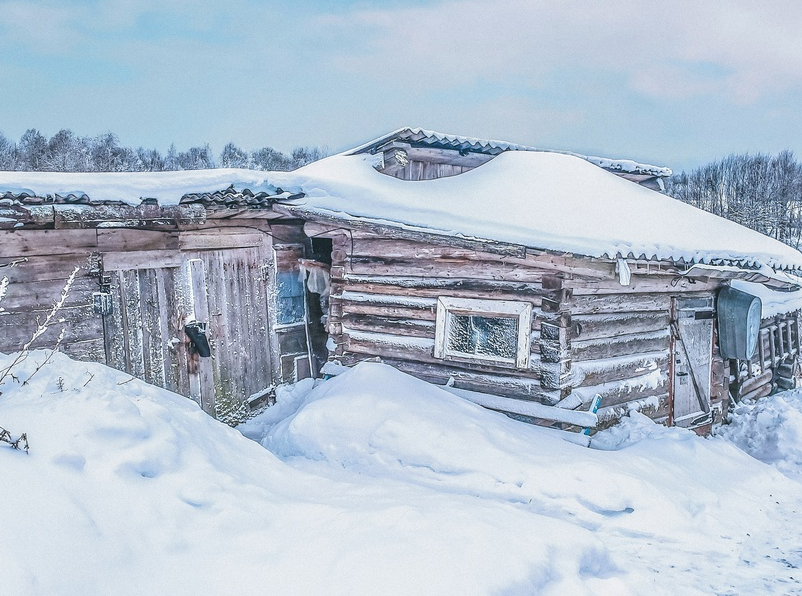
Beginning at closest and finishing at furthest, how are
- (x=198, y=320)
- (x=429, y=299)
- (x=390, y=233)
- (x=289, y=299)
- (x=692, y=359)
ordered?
(x=390, y=233) < (x=429, y=299) < (x=198, y=320) < (x=692, y=359) < (x=289, y=299)

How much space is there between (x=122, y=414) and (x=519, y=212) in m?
5.60

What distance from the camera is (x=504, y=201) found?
7883mm

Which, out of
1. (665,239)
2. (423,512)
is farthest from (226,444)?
(665,239)

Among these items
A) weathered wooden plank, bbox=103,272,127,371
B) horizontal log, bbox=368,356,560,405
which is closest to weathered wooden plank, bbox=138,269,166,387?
weathered wooden plank, bbox=103,272,127,371

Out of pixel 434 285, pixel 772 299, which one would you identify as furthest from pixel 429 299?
pixel 772 299

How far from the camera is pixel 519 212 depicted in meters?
7.36

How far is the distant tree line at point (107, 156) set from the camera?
3919 centimetres

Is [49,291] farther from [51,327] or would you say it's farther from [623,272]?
[623,272]

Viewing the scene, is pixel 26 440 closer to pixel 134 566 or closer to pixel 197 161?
pixel 134 566

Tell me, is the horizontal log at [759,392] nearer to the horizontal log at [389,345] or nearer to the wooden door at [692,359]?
the wooden door at [692,359]

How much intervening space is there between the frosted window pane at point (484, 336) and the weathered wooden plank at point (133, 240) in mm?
3957

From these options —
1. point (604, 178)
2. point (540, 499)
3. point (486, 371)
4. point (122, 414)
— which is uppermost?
point (604, 178)

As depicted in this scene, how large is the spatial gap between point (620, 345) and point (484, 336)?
191cm

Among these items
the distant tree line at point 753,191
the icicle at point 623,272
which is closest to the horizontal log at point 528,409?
the icicle at point 623,272
